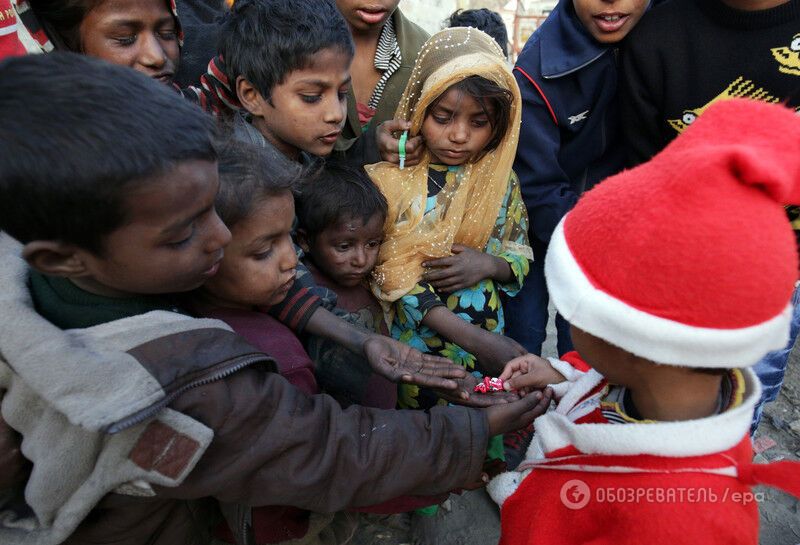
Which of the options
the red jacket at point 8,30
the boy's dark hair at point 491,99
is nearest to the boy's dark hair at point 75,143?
the red jacket at point 8,30

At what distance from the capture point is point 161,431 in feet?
3.45

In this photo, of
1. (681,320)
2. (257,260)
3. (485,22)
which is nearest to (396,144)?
(257,260)

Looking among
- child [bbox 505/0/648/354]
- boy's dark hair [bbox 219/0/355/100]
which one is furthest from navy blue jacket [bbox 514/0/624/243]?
boy's dark hair [bbox 219/0/355/100]

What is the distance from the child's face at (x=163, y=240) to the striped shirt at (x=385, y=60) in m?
1.60

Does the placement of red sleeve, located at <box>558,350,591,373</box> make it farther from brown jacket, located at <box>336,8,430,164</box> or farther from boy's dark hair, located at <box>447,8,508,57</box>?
boy's dark hair, located at <box>447,8,508,57</box>

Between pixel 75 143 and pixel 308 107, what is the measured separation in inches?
42.1

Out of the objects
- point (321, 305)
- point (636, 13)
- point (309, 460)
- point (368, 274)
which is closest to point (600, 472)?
point (309, 460)

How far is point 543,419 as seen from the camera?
4.38 feet

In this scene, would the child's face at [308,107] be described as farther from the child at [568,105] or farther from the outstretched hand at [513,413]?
the outstretched hand at [513,413]

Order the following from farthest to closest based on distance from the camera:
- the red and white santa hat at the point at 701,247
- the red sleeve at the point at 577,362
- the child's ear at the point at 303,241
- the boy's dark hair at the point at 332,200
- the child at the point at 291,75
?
the child's ear at the point at 303,241
the boy's dark hair at the point at 332,200
the child at the point at 291,75
the red sleeve at the point at 577,362
the red and white santa hat at the point at 701,247

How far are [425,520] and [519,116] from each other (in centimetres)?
184

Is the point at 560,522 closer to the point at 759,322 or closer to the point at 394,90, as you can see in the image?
the point at 759,322

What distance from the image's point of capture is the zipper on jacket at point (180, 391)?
958 mm

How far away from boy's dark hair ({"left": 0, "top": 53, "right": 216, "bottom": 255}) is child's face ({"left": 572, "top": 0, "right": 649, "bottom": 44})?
5.79ft
